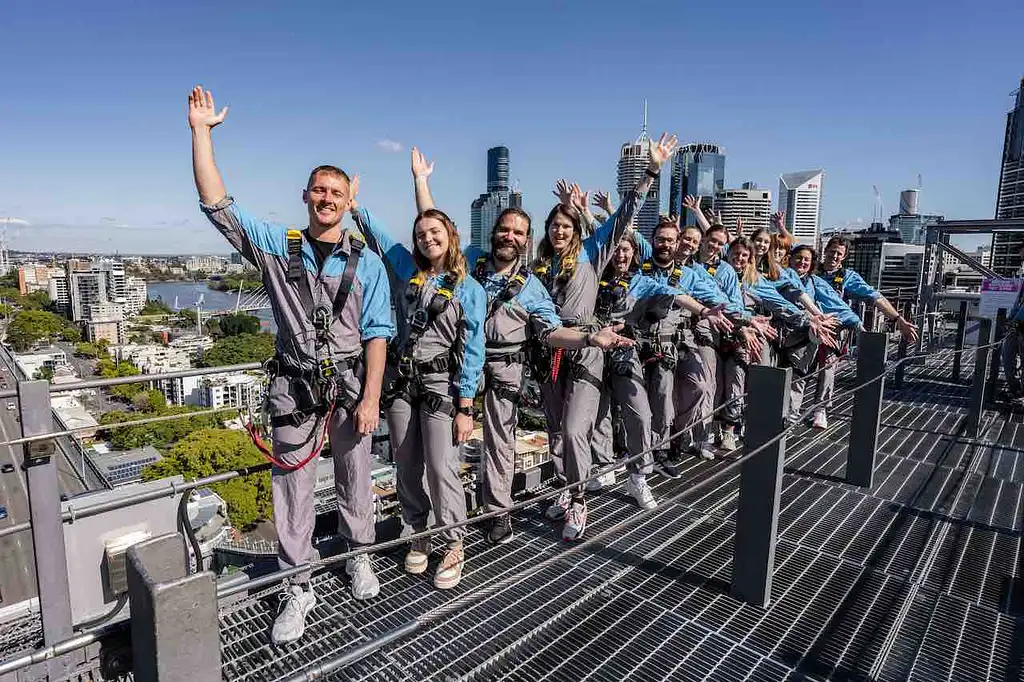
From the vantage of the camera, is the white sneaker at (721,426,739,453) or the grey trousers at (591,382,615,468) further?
the white sneaker at (721,426,739,453)

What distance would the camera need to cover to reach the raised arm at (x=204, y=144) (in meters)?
2.77

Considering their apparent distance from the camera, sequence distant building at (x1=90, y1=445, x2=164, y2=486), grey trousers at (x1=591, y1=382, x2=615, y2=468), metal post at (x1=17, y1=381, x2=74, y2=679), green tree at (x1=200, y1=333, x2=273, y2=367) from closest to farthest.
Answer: metal post at (x1=17, y1=381, x2=74, y2=679)
grey trousers at (x1=591, y1=382, x2=615, y2=468)
distant building at (x1=90, y1=445, x2=164, y2=486)
green tree at (x1=200, y1=333, x2=273, y2=367)

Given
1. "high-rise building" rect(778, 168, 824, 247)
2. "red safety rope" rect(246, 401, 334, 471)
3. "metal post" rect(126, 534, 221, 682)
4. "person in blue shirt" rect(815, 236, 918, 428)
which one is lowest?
"red safety rope" rect(246, 401, 334, 471)

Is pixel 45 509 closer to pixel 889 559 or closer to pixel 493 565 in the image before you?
pixel 493 565

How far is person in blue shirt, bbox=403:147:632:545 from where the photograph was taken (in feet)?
12.4

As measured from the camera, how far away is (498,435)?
152 inches

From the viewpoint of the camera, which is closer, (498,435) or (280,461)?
(280,461)

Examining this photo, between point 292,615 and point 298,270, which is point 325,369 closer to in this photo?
point 298,270

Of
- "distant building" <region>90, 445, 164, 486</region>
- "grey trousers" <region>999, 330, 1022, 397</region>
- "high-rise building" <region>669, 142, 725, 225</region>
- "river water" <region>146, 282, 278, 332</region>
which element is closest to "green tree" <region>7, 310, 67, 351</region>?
"distant building" <region>90, 445, 164, 486</region>

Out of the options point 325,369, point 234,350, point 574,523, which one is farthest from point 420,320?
point 234,350

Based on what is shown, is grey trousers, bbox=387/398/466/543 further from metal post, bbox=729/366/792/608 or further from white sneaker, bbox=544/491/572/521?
metal post, bbox=729/366/792/608

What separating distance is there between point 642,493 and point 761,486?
1.58 metres

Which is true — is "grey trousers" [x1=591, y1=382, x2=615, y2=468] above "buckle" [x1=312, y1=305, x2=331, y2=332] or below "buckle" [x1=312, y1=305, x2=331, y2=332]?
below

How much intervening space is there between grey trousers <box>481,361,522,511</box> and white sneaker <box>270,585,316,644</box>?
4.24 feet
